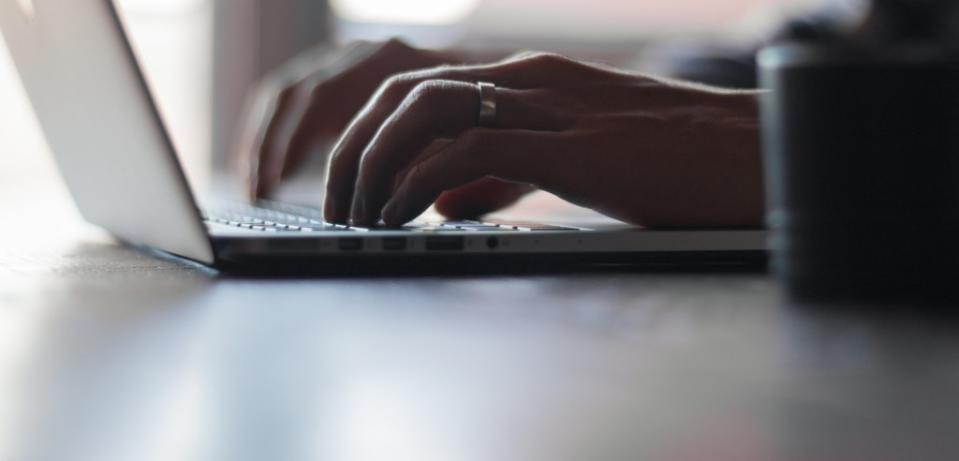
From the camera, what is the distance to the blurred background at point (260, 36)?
302cm

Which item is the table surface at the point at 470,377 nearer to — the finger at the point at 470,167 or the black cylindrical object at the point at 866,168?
the black cylindrical object at the point at 866,168

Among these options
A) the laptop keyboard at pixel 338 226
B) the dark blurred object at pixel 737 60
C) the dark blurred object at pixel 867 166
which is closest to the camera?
the dark blurred object at pixel 867 166

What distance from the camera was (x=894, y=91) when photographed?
0.35 m

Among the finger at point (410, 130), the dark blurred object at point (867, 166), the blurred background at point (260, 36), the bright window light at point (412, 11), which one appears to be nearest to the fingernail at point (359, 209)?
the finger at point (410, 130)

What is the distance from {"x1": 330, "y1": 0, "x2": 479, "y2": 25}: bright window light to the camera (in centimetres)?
324

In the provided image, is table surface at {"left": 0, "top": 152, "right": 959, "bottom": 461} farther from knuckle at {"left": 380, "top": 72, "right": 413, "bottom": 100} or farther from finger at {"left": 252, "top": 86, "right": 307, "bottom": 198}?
finger at {"left": 252, "top": 86, "right": 307, "bottom": 198}

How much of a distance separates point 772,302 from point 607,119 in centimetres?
34

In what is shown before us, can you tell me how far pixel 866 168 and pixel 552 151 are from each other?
363 mm

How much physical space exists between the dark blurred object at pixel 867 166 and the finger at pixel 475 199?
463 millimetres

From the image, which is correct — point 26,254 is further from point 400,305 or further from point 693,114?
point 693,114

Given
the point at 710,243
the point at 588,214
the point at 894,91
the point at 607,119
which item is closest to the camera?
the point at 894,91

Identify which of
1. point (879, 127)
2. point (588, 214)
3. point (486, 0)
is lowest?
point (588, 214)

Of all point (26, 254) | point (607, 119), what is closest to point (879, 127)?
point (607, 119)

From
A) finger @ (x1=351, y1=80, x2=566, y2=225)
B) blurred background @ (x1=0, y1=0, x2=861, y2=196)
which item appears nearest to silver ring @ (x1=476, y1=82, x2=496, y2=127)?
finger @ (x1=351, y1=80, x2=566, y2=225)
